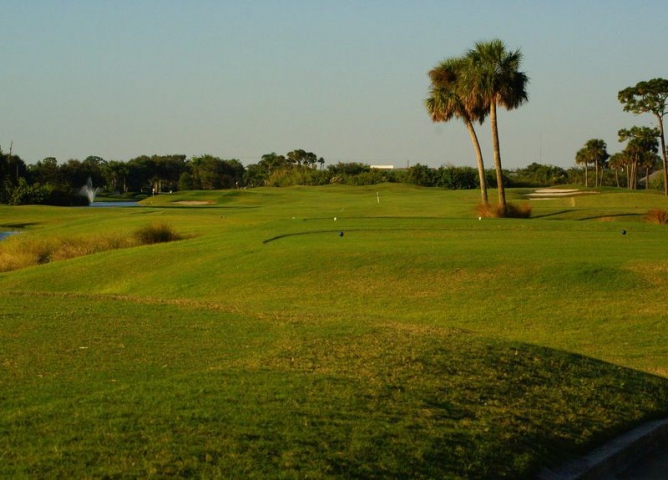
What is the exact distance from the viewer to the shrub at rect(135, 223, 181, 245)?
35031mm

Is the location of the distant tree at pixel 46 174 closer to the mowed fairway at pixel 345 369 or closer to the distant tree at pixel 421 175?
the distant tree at pixel 421 175

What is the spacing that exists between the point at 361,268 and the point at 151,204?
61650 millimetres

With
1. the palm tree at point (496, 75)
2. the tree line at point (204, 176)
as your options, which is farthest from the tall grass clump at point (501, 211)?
the tree line at point (204, 176)

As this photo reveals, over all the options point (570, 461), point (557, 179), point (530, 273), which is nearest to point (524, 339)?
point (530, 273)

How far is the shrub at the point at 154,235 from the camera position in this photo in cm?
3503

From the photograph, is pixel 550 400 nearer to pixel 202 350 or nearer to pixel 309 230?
pixel 202 350

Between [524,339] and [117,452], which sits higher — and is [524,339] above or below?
below

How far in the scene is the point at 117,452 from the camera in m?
7.11

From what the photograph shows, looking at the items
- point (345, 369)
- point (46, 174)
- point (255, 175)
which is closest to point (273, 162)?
point (255, 175)

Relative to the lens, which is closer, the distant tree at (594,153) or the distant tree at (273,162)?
the distant tree at (594,153)

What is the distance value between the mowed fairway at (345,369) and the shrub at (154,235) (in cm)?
1085

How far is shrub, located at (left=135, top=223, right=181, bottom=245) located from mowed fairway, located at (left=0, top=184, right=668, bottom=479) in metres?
10.9

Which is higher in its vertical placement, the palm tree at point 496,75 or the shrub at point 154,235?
the palm tree at point 496,75

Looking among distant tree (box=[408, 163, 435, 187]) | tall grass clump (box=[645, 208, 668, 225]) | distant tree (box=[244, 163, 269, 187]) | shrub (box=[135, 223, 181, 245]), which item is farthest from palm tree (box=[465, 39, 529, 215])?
distant tree (box=[244, 163, 269, 187])
